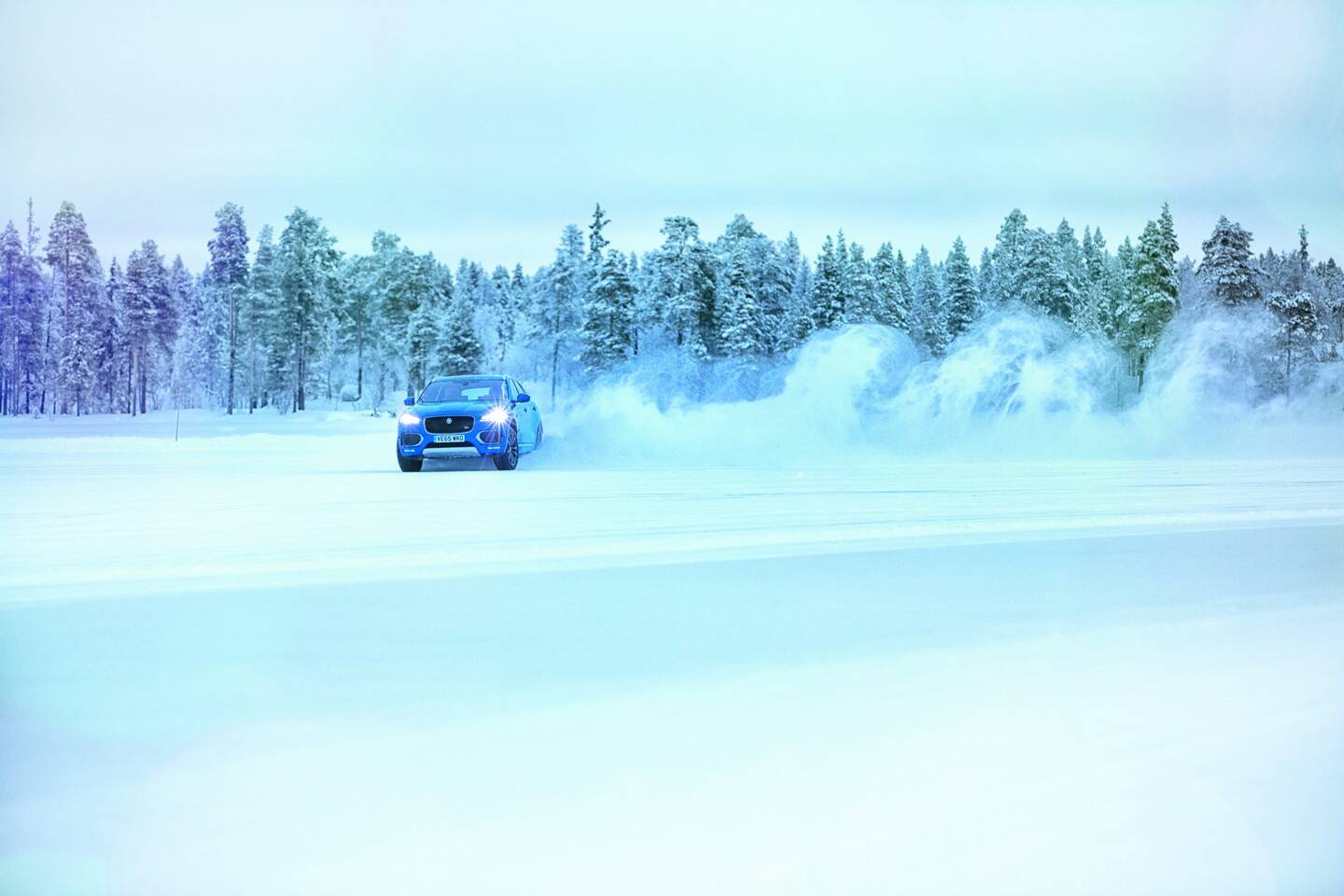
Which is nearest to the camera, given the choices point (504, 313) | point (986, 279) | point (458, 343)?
point (458, 343)

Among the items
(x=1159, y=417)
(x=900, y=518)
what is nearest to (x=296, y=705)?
(x=900, y=518)

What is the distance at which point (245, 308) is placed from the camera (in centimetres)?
8006

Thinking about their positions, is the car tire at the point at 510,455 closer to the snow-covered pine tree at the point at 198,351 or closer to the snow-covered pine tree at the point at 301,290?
the snow-covered pine tree at the point at 301,290

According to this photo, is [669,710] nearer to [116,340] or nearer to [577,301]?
[577,301]

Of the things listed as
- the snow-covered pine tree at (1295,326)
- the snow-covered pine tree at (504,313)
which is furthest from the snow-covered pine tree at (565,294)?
the snow-covered pine tree at (504,313)

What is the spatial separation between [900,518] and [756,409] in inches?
664

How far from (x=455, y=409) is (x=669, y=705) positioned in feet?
48.8

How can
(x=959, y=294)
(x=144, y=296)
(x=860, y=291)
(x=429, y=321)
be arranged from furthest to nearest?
(x=144, y=296)
(x=959, y=294)
(x=860, y=291)
(x=429, y=321)

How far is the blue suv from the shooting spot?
19.9m

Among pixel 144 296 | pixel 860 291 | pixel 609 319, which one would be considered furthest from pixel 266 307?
pixel 860 291

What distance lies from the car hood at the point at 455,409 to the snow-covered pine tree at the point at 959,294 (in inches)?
2457

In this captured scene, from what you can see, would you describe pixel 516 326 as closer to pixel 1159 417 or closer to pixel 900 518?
pixel 1159 417

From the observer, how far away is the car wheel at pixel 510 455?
20.4 meters

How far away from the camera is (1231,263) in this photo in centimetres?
6750
